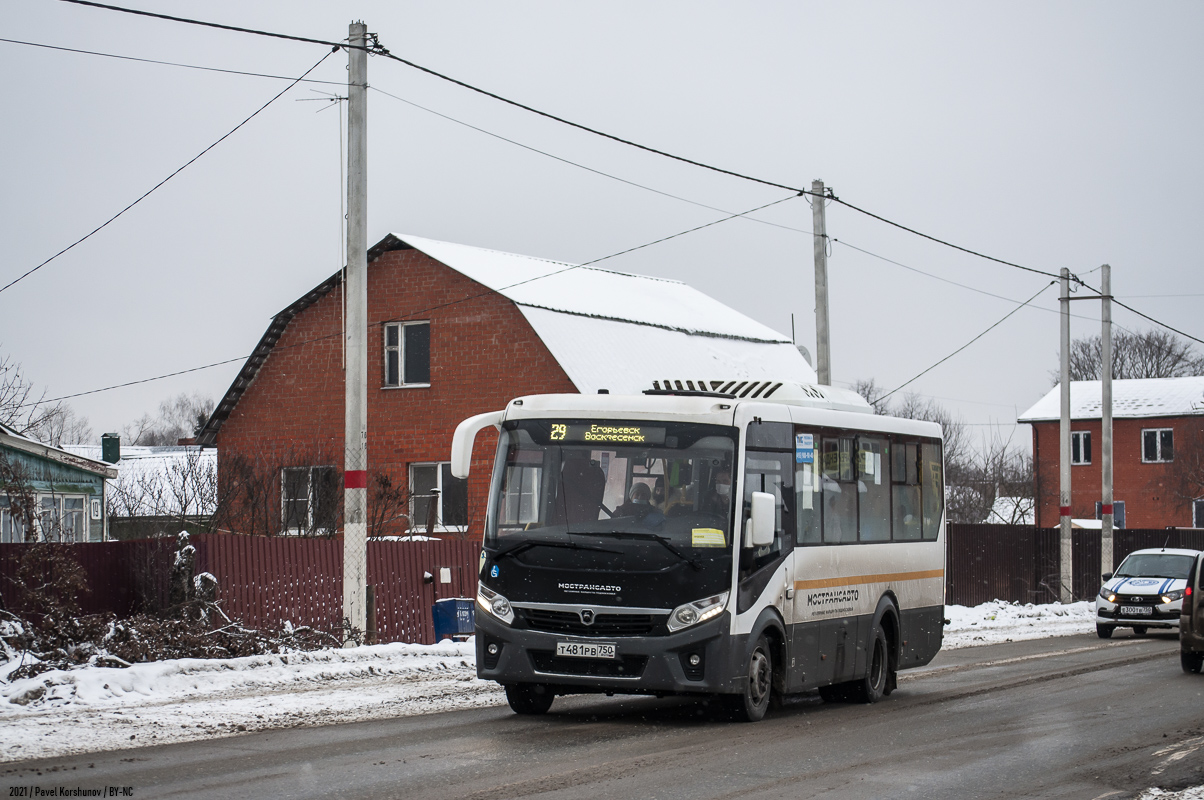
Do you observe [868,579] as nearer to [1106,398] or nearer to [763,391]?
[763,391]

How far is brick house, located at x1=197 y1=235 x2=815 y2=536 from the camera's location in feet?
106

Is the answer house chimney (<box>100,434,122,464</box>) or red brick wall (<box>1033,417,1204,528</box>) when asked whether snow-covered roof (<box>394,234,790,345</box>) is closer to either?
house chimney (<box>100,434,122,464</box>)

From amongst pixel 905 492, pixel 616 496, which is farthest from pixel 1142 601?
pixel 616 496

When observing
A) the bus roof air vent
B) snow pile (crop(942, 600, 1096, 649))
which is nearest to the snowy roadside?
the bus roof air vent

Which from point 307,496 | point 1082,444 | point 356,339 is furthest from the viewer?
point 1082,444

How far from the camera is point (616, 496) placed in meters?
11.9

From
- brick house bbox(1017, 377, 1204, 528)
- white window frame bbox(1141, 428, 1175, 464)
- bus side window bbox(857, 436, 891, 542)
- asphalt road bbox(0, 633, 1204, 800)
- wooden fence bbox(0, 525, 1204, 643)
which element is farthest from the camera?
white window frame bbox(1141, 428, 1175, 464)

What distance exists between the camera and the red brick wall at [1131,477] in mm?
64938

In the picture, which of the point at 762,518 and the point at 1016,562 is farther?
the point at 1016,562

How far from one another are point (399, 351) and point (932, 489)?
Result: 2050 centimetres

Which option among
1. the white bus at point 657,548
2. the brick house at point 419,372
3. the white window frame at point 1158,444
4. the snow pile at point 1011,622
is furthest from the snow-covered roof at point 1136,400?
the white bus at point 657,548

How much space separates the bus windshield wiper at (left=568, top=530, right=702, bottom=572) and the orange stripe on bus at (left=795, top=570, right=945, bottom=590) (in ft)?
5.36

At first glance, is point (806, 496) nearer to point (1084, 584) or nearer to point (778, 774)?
point (778, 774)

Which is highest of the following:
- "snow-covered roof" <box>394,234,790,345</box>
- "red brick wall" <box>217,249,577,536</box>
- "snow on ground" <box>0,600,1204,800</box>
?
"snow-covered roof" <box>394,234,790,345</box>
